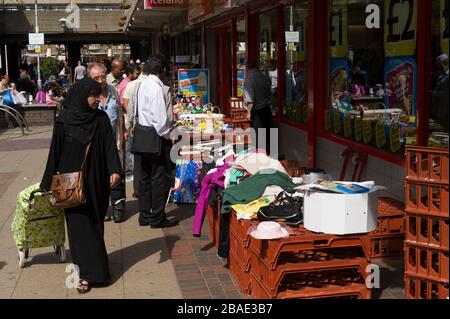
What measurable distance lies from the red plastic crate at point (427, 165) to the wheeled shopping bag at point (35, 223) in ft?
9.47

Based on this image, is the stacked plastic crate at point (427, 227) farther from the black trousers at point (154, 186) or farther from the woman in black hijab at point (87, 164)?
the black trousers at point (154, 186)

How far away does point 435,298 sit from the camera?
3.65 metres

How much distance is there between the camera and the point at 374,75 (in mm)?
6301

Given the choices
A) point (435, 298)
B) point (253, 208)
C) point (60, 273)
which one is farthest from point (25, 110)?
point (435, 298)

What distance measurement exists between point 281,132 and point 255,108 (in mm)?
574

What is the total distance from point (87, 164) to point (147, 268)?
1.12m

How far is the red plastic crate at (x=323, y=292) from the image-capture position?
3861 millimetres

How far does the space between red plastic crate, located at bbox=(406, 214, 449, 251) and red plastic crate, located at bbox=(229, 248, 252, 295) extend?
47.0 inches

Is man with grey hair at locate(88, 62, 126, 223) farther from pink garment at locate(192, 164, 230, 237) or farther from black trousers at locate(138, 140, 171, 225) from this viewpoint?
pink garment at locate(192, 164, 230, 237)

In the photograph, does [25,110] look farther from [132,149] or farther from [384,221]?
[384,221]

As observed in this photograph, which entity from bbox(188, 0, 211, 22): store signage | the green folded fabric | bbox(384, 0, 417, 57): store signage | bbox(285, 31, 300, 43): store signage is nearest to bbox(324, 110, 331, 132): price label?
bbox(285, 31, 300, 43): store signage

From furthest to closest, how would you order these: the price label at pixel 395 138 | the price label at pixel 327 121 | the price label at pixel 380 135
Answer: the price label at pixel 327 121
the price label at pixel 380 135
the price label at pixel 395 138

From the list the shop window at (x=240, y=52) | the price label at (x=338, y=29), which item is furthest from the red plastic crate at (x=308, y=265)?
the shop window at (x=240, y=52)

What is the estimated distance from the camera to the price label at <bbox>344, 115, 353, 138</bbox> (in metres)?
6.94
